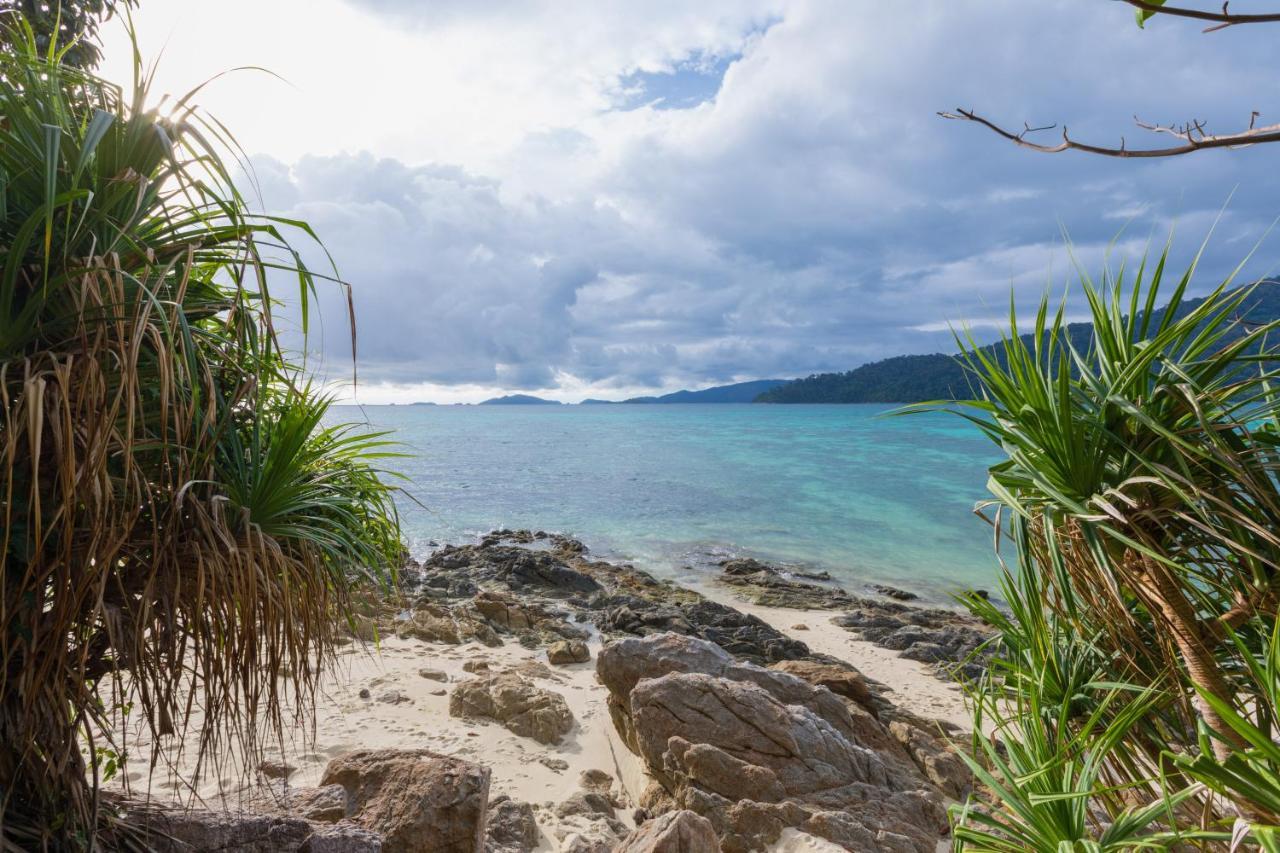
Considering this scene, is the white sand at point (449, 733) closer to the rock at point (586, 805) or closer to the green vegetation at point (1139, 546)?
the rock at point (586, 805)

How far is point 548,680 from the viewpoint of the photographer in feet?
24.9

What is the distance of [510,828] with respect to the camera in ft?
13.8

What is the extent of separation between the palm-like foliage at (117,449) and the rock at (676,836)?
1.79m

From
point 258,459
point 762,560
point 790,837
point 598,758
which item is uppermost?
point 258,459

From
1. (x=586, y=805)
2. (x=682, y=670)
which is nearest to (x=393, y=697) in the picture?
(x=586, y=805)

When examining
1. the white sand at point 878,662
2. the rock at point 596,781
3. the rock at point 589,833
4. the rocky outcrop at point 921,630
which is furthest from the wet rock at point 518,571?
the rock at point 589,833

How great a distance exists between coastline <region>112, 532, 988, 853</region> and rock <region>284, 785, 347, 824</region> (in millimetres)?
64

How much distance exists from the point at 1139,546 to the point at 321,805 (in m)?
3.63

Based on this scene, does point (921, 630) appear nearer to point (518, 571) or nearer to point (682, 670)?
point (682, 670)

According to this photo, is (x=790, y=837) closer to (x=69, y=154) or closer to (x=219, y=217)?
(x=219, y=217)

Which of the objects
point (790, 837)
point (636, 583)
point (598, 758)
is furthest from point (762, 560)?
point (790, 837)

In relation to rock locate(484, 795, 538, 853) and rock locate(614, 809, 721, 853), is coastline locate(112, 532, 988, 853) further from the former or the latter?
rock locate(614, 809, 721, 853)

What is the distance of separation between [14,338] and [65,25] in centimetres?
854

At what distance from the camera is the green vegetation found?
6.49 ft
